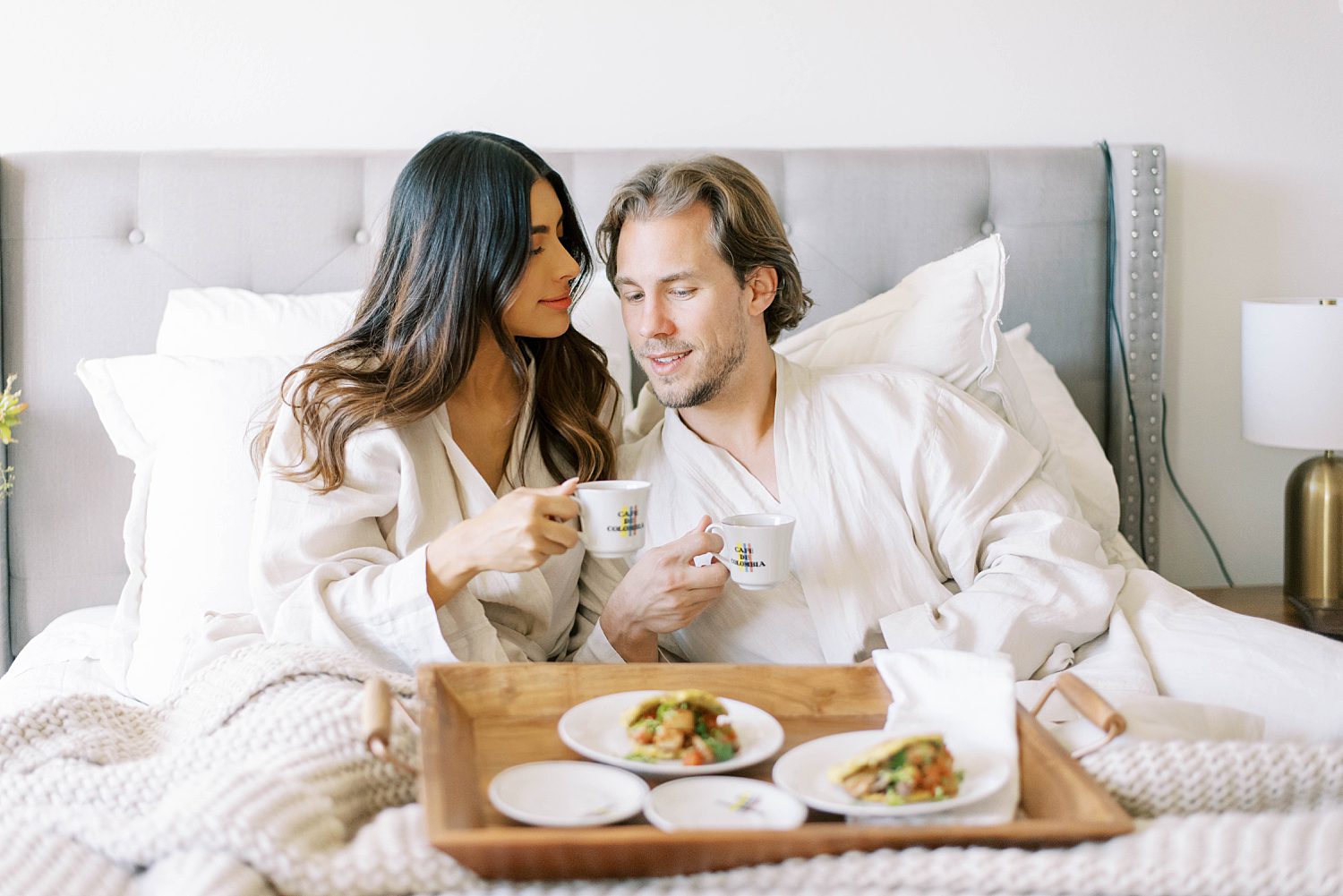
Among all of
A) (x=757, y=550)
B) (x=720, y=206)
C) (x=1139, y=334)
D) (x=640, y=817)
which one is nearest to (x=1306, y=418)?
(x=1139, y=334)

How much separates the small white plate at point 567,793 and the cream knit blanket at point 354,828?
6cm

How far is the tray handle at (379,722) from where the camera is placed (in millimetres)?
1081

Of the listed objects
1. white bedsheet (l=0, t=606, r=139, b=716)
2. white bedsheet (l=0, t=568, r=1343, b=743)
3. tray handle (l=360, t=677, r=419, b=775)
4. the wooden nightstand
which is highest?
tray handle (l=360, t=677, r=419, b=775)

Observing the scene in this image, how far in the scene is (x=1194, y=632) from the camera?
5.52 ft

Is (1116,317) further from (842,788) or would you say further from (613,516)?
(842,788)

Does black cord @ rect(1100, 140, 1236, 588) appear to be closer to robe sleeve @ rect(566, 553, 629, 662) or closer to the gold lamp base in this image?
the gold lamp base

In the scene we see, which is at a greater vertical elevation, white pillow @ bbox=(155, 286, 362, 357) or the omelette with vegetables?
white pillow @ bbox=(155, 286, 362, 357)

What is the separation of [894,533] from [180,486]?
1091 millimetres

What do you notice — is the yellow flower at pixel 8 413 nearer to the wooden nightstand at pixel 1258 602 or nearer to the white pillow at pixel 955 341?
the white pillow at pixel 955 341

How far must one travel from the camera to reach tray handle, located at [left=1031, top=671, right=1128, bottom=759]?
3.74 feet

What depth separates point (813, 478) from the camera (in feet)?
6.00

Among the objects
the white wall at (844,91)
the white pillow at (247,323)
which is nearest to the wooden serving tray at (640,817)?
the white pillow at (247,323)

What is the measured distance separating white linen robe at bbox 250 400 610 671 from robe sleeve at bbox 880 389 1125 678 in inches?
19.8

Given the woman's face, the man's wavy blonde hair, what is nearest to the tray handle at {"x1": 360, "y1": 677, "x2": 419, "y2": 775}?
the woman's face
